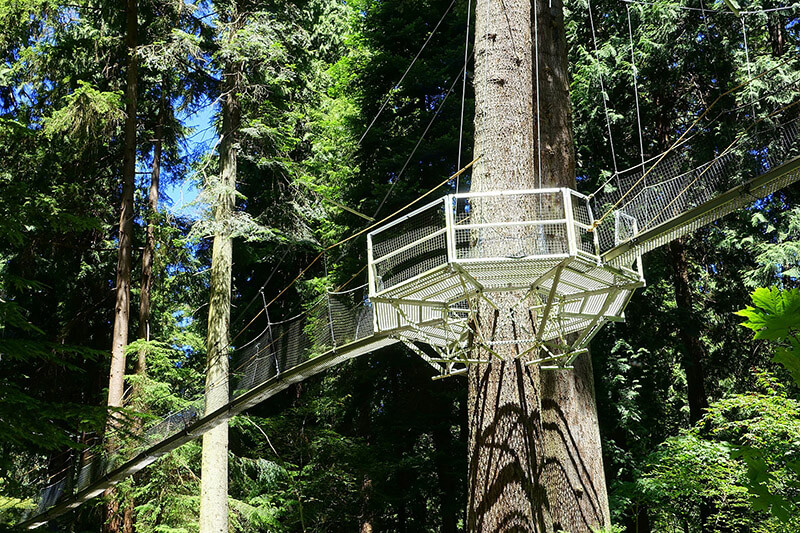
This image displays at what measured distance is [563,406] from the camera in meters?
5.23

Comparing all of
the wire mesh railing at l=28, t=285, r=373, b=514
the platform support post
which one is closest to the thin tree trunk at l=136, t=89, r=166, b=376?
the wire mesh railing at l=28, t=285, r=373, b=514

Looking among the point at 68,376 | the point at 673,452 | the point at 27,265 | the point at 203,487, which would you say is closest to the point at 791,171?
the point at 673,452

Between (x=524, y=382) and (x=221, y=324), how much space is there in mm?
7243

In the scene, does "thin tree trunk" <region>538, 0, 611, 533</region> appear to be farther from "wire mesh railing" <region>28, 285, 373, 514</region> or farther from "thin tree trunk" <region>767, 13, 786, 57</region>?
"thin tree trunk" <region>767, 13, 786, 57</region>

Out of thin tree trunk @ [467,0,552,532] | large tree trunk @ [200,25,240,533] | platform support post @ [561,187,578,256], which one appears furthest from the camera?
large tree trunk @ [200,25,240,533]

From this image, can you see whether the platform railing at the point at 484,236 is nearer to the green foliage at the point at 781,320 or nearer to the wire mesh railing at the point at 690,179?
the wire mesh railing at the point at 690,179

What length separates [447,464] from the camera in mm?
12188

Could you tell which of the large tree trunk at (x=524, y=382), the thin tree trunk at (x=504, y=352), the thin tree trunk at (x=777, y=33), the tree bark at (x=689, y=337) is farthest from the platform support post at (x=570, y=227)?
the tree bark at (x=689, y=337)

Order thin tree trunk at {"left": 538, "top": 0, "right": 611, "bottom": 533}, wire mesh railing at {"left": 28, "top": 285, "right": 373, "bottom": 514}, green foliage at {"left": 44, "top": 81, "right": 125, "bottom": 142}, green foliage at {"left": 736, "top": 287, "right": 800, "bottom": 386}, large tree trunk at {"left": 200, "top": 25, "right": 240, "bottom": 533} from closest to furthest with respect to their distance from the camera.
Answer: green foliage at {"left": 736, "top": 287, "right": 800, "bottom": 386}, thin tree trunk at {"left": 538, "top": 0, "right": 611, "bottom": 533}, wire mesh railing at {"left": 28, "top": 285, "right": 373, "bottom": 514}, large tree trunk at {"left": 200, "top": 25, "right": 240, "bottom": 533}, green foliage at {"left": 44, "top": 81, "right": 125, "bottom": 142}

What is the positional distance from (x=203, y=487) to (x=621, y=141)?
9.51 metres

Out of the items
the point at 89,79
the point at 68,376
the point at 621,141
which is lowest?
the point at 68,376

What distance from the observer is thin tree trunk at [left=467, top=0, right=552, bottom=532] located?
14.6 feet

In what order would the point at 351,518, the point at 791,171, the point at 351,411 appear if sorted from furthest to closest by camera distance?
the point at 351,411
the point at 351,518
the point at 791,171

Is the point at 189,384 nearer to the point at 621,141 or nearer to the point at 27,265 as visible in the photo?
the point at 27,265
